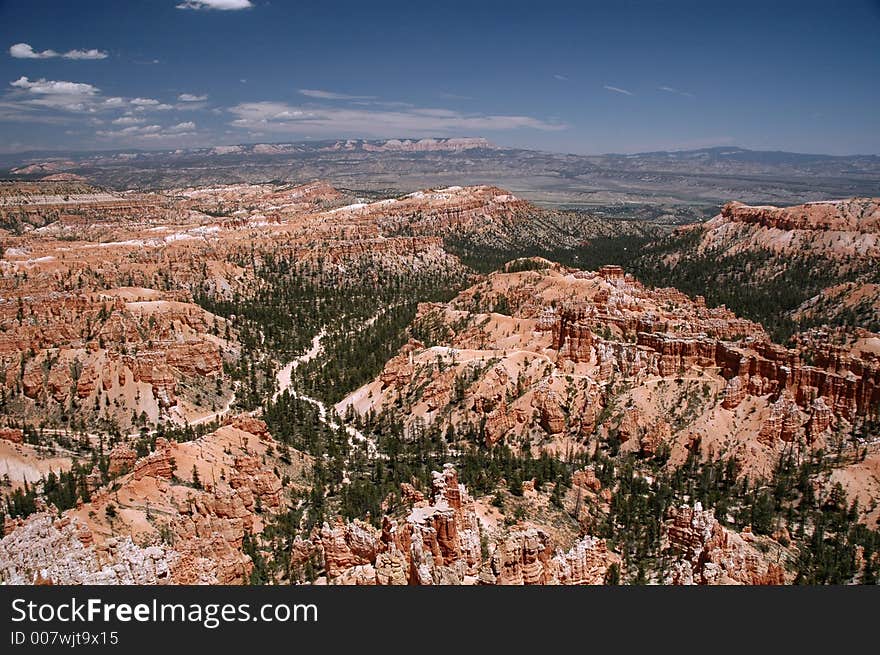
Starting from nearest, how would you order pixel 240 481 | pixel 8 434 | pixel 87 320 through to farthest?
pixel 240 481 → pixel 8 434 → pixel 87 320

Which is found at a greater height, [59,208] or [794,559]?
[59,208]

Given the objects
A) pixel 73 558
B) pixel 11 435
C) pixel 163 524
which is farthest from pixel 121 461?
pixel 73 558

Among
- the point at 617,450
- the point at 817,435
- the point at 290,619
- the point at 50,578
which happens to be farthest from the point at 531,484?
the point at 290,619

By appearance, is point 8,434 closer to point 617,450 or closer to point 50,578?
point 50,578

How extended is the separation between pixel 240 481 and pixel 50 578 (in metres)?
13.0

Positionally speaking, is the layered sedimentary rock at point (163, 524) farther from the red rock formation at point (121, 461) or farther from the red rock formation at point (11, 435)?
the red rock formation at point (11, 435)

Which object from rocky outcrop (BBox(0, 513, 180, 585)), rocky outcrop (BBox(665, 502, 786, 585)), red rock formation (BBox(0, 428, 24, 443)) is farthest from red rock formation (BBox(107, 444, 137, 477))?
rocky outcrop (BBox(665, 502, 786, 585))

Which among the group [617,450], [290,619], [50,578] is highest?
[290,619]

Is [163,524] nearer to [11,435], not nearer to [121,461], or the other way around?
[121,461]

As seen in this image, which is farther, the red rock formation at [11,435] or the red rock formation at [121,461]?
the red rock formation at [11,435]

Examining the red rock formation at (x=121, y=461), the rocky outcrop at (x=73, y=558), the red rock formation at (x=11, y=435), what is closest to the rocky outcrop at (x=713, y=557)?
the rocky outcrop at (x=73, y=558)

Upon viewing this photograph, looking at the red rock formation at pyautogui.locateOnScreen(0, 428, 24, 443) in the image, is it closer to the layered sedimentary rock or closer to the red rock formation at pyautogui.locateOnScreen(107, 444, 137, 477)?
the layered sedimentary rock

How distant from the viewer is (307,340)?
246 feet

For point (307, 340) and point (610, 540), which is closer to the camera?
point (610, 540)
